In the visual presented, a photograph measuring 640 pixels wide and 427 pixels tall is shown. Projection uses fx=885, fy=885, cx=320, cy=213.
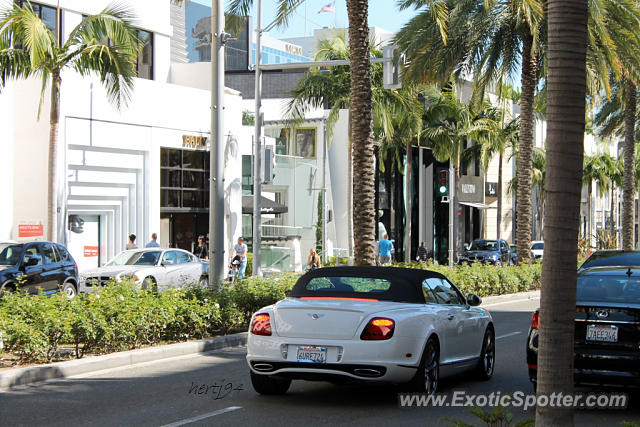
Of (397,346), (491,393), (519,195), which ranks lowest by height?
(491,393)

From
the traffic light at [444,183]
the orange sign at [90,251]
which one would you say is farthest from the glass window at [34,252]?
the traffic light at [444,183]

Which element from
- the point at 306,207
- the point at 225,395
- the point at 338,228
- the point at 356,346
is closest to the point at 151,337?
the point at 225,395

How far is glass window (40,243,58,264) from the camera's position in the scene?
2002 cm

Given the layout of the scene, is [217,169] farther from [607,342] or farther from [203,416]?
[607,342]

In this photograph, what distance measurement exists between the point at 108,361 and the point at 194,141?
21.8 meters

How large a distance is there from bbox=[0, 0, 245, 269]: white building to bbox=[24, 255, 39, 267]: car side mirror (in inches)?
294

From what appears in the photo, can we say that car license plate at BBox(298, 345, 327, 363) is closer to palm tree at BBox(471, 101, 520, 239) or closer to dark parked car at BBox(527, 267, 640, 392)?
dark parked car at BBox(527, 267, 640, 392)

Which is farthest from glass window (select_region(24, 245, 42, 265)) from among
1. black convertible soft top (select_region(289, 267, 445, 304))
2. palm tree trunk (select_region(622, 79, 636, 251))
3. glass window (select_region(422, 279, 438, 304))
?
palm tree trunk (select_region(622, 79, 636, 251))

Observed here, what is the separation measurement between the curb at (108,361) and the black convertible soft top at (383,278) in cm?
321

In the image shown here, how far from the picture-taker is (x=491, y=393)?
10641 mm

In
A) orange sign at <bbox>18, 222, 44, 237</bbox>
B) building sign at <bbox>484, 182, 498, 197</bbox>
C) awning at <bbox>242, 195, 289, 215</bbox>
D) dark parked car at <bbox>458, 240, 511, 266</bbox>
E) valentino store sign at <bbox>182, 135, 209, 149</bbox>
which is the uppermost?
valentino store sign at <bbox>182, 135, 209, 149</bbox>

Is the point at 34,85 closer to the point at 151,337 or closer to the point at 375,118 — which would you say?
the point at 375,118

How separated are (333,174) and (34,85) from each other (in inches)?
839

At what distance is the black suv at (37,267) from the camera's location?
18.4 m
